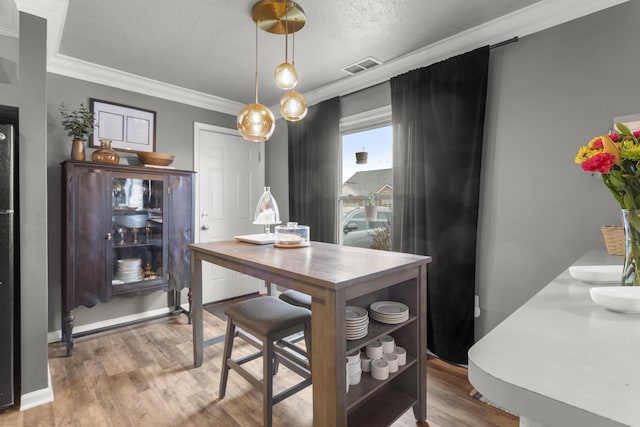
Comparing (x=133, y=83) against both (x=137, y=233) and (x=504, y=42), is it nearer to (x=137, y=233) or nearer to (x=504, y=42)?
(x=137, y=233)

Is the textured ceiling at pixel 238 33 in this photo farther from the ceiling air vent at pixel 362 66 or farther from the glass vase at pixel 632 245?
the glass vase at pixel 632 245

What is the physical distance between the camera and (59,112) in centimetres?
283

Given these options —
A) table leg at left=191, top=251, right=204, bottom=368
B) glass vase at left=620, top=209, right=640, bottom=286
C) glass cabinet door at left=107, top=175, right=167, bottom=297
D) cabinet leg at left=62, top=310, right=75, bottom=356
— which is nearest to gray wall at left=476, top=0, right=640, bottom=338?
glass vase at left=620, top=209, right=640, bottom=286

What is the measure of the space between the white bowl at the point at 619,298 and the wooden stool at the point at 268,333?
1.33 meters

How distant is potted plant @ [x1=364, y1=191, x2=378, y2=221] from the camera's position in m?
3.17

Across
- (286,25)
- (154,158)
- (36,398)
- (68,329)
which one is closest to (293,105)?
(286,25)

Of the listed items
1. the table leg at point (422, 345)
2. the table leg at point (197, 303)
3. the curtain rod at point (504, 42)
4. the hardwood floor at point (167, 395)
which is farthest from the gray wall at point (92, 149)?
the curtain rod at point (504, 42)

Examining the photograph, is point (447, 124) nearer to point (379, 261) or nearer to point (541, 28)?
point (541, 28)

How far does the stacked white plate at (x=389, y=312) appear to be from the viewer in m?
1.62

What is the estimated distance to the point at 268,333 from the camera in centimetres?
167

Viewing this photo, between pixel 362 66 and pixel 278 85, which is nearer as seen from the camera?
pixel 278 85

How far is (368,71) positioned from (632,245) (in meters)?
2.61

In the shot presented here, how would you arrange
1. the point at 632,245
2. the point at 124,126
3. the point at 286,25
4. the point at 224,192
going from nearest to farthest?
the point at 632,245
the point at 286,25
the point at 124,126
the point at 224,192

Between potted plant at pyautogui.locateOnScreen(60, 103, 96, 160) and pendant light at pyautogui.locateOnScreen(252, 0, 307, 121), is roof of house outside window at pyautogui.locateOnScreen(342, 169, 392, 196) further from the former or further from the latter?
potted plant at pyautogui.locateOnScreen(60, 103, 96, 160)
